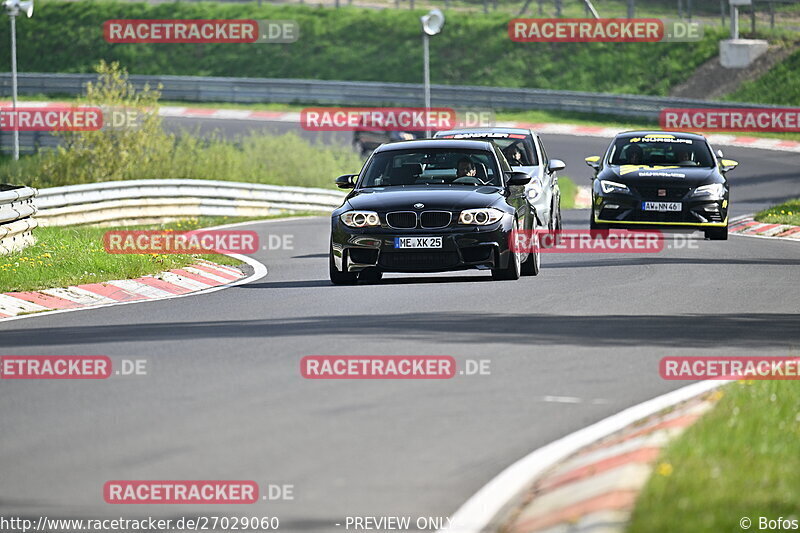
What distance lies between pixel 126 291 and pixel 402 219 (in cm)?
342

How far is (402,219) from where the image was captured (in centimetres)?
1652

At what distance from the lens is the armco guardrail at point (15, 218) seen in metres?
19.1

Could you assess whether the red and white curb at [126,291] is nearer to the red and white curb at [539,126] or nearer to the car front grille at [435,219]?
the car front grille at [435,219]

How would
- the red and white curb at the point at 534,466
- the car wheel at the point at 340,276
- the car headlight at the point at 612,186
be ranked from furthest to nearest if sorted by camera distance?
the car headlight at the point at 612,186, the car wheel at the point at 340,276, the red and white curb at the point at 534,466

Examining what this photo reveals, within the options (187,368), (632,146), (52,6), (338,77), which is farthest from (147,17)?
(187,368)

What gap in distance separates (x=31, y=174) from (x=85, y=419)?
83.8ft

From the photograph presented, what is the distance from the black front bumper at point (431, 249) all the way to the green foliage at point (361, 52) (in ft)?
143

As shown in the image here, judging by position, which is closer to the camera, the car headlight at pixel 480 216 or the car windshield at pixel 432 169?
the car headlight at pixel 480 216

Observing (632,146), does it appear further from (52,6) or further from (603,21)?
(52,6)

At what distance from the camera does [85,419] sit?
9.39 meters

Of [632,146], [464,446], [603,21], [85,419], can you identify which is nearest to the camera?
[464,446]

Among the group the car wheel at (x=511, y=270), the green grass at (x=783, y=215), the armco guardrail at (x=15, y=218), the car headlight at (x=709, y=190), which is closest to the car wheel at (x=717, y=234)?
the car headlight at (x=709, y=190)

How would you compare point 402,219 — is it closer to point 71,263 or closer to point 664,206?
point 71,263

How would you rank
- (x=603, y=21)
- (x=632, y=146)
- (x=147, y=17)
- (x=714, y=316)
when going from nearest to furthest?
(x=714, y=316) < (x=632, y=146) < (x=603, y=21) < (x=147, y=17)
